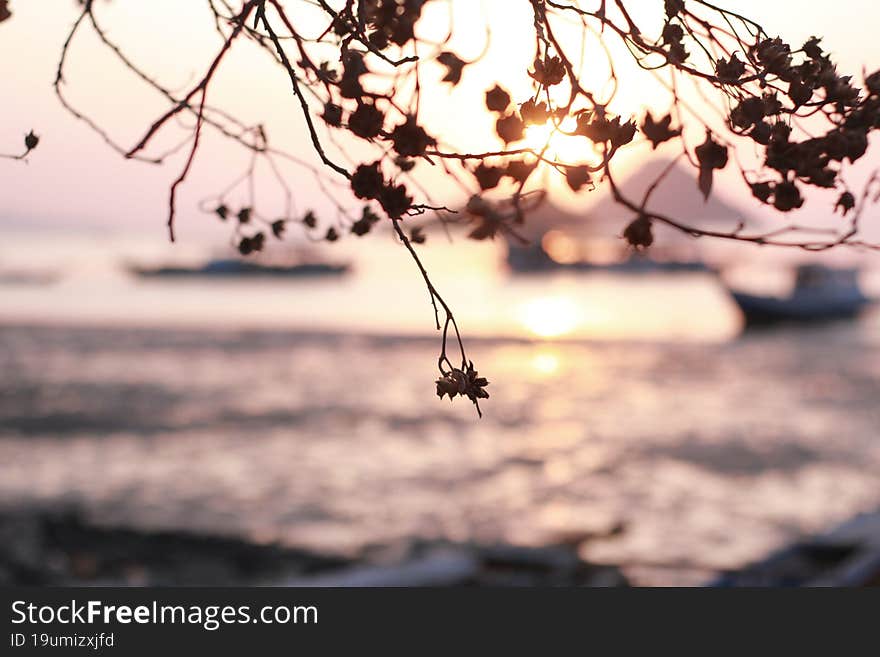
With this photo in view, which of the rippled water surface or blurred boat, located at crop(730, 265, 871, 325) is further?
blurred boat, located at crop(730, 265, 871, 325)

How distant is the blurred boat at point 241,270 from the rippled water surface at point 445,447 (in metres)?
46.4

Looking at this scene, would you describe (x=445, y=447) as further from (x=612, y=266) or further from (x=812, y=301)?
(x=612, y=266)

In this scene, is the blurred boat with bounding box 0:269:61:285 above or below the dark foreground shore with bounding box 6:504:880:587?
above

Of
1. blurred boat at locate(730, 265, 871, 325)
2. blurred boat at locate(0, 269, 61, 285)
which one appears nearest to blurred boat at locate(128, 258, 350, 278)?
blurred boat at locate(0, 269, 61, 285)

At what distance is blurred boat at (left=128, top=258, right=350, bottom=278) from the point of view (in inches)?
3275

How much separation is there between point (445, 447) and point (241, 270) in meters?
68.2

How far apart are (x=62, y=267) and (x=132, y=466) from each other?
277 feet

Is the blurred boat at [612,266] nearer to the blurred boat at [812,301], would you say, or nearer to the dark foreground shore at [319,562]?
the blurred boat at [812,301]

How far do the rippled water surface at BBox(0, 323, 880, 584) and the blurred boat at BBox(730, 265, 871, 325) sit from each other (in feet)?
41.2

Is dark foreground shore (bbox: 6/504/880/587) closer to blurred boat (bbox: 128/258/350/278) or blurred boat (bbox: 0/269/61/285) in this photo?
blurred boat (bbox: 0/269/61/285)

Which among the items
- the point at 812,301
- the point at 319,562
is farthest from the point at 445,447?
the point at 812,301

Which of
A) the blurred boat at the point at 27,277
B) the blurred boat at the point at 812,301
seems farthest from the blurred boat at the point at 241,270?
the blurred boat at the point at 812,301

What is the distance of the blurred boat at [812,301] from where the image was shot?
49.8 metres

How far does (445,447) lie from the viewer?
21.6 m
